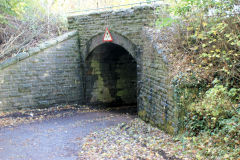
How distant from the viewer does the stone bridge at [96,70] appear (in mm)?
8555

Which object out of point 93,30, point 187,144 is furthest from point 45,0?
point 187,144

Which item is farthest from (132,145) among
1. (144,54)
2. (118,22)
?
(118,22)

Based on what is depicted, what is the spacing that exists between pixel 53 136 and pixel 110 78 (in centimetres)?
547

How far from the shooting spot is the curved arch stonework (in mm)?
9805

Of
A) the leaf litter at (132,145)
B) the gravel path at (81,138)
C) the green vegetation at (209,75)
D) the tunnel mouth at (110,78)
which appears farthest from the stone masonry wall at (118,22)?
the leaf litter at (132,145)

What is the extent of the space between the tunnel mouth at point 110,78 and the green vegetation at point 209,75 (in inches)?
214

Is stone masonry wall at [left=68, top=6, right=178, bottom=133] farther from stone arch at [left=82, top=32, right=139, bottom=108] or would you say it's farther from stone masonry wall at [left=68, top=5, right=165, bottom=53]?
stone arch at [left=82, top=32, right=139, bottom=108]

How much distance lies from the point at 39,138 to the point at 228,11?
6221 mm

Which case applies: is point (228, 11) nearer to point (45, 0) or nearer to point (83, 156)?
point (83, 156)

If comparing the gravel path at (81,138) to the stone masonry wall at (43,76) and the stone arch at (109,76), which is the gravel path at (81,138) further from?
the stone arch at (109,76)

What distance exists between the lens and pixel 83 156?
6082 millimetres

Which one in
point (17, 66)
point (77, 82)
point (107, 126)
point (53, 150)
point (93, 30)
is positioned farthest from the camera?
point (77, 82)

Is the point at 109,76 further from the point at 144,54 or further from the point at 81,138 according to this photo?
the point at 81,138

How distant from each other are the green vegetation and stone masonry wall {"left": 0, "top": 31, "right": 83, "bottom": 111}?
19.7 ft
